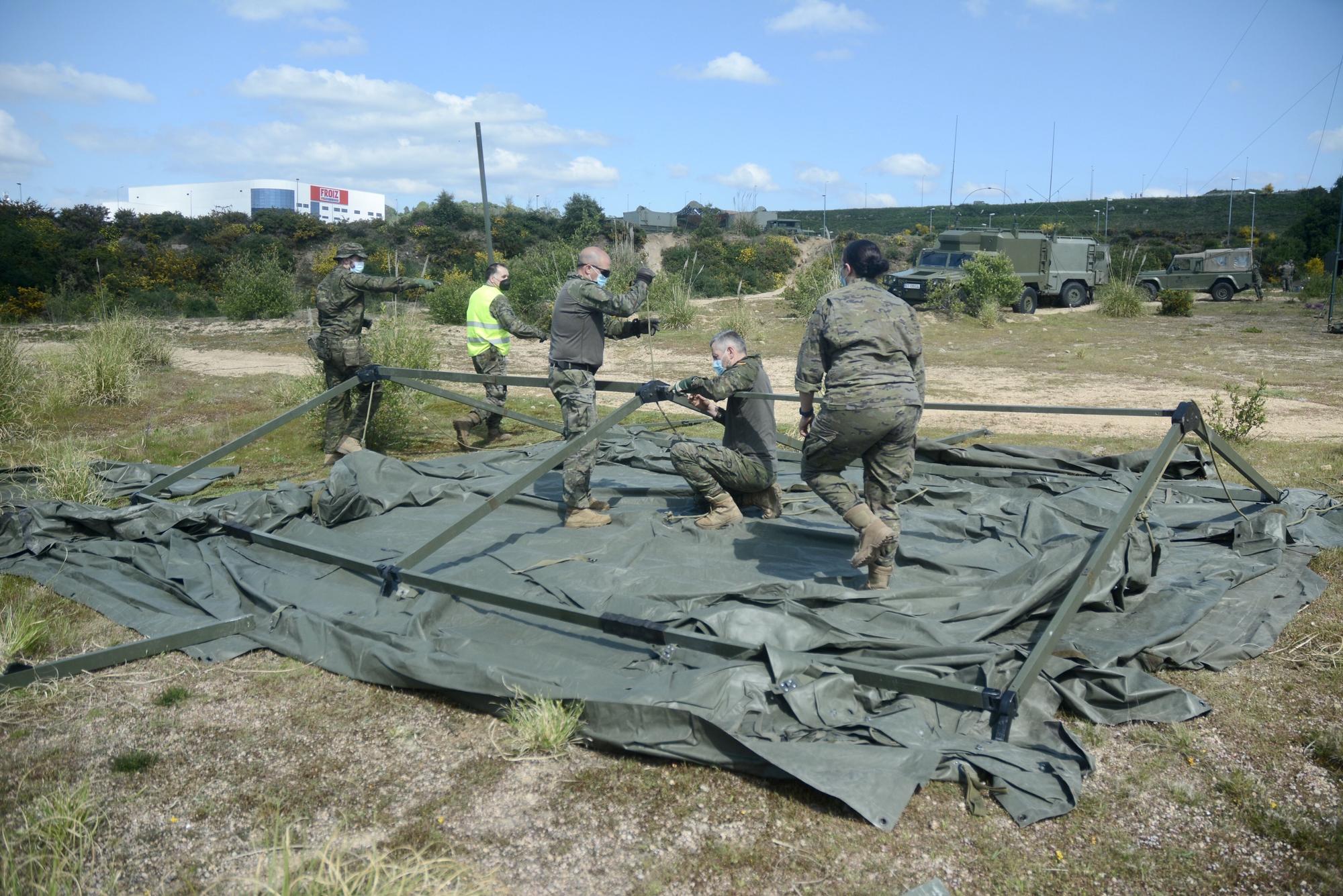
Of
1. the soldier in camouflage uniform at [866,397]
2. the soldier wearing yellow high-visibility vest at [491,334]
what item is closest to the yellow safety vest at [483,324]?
the soldier wearing yellow high-visibility vest at [491,334]

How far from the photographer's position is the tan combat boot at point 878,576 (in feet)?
15.0

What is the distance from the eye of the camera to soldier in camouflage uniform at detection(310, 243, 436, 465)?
8.44 m

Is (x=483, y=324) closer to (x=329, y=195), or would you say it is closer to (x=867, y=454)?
(x=867, y=454)

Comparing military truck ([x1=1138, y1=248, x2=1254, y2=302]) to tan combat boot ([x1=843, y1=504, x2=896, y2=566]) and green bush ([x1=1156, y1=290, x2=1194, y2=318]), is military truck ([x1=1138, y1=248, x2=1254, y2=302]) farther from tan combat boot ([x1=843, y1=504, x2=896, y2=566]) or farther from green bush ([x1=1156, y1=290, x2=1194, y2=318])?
tan combat boot ([x1=843, y1=504, x2=896, y2=566])

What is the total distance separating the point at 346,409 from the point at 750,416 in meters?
4.50

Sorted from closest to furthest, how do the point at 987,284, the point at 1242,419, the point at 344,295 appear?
1. the point at 1242,419
2. the point at 344,295
3. the point at 987,284

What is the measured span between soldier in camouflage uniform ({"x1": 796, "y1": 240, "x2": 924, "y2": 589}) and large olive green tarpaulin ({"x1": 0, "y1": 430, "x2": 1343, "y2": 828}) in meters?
0.38

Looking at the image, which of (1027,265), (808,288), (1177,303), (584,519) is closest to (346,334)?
(584,519)

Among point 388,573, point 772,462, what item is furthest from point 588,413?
point 388,573

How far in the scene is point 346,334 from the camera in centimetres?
860

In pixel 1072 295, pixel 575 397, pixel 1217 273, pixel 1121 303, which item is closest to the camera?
pixel 575 397

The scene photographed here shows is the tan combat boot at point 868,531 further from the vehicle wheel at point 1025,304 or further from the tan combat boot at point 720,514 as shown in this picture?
the vehicle wheel at point 1025,304

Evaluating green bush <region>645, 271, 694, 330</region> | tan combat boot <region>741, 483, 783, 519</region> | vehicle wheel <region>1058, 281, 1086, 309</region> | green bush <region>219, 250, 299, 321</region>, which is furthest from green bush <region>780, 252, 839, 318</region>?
tan combat boot <region>741, 483, 783, 519</region>

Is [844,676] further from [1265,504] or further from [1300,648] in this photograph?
[1265,504]
